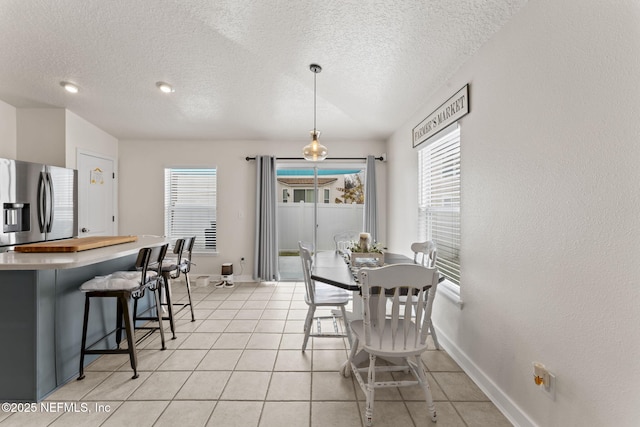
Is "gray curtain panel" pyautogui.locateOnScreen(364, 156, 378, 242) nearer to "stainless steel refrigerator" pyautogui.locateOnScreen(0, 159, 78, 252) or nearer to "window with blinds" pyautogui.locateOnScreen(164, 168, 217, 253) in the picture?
"window with blinds" pyautogui.locateOnScreen(164, 168, 217, 253)

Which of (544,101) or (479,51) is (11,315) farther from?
(479,51)

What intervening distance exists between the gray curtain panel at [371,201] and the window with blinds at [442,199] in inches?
54.4

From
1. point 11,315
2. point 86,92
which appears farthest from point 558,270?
point 86,92

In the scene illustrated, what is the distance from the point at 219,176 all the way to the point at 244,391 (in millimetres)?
3828

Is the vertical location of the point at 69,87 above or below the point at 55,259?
A: above

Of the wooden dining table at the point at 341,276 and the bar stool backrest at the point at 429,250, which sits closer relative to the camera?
the wooden dining table at the point at 341,276

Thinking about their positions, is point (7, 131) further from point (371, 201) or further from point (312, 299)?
point (371, 201)

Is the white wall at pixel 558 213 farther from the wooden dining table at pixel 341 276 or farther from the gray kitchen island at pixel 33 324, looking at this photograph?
the gray kitchen island at pixel 33 324

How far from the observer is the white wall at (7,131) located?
3883 millimetres

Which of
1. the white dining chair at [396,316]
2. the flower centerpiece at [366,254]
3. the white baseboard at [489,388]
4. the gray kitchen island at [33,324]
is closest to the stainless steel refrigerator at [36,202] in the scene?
the gray kitchen island at [33,324]

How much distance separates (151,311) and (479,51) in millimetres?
4188

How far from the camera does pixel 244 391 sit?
6.89ft

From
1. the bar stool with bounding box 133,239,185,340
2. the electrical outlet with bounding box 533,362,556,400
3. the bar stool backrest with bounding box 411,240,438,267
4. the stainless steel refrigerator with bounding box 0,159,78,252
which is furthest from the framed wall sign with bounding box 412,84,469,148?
the stainless steel refrigerator with bounding box 0,159,78,252

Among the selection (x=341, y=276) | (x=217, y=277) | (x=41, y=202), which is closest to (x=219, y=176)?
(x=217, y=277)
